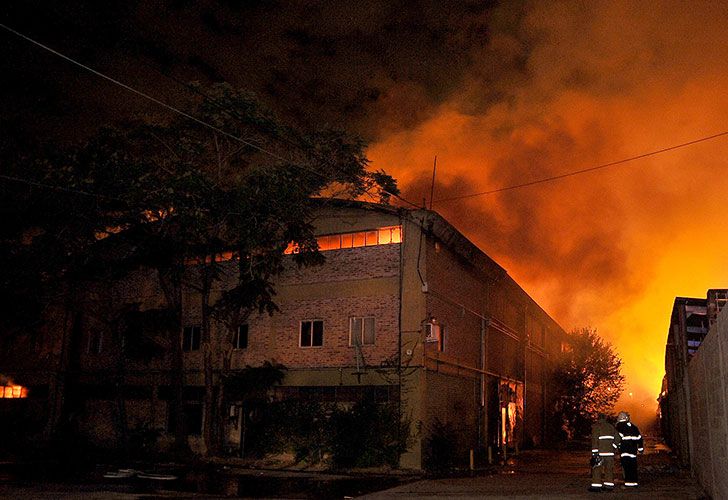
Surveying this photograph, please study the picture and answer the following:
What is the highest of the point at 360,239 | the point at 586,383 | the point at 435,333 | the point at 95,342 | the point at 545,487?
the point at 360,239

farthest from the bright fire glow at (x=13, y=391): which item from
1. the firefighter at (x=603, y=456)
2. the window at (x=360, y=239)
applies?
the firefighter at (x=603, y=456)

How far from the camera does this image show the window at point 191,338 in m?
29.0

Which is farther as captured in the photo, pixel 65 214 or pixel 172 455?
pixel 172 455

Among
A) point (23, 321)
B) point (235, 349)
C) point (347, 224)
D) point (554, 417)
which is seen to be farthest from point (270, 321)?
point (554, 417)

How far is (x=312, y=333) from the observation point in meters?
25.7

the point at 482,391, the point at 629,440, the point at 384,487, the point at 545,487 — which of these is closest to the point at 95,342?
the point at 482,391

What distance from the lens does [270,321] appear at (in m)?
26.8

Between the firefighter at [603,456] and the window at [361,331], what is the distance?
33.7ft

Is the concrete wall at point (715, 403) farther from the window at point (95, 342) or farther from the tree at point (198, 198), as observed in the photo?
the window at point (95, 342)

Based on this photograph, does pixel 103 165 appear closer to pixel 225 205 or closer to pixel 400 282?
pixel 225 205

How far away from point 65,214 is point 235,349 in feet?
27.8

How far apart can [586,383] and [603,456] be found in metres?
29.4

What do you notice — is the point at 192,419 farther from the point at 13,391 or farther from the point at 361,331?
Result: the point at 13,391

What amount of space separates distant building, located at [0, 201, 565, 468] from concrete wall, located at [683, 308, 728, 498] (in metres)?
11.4
